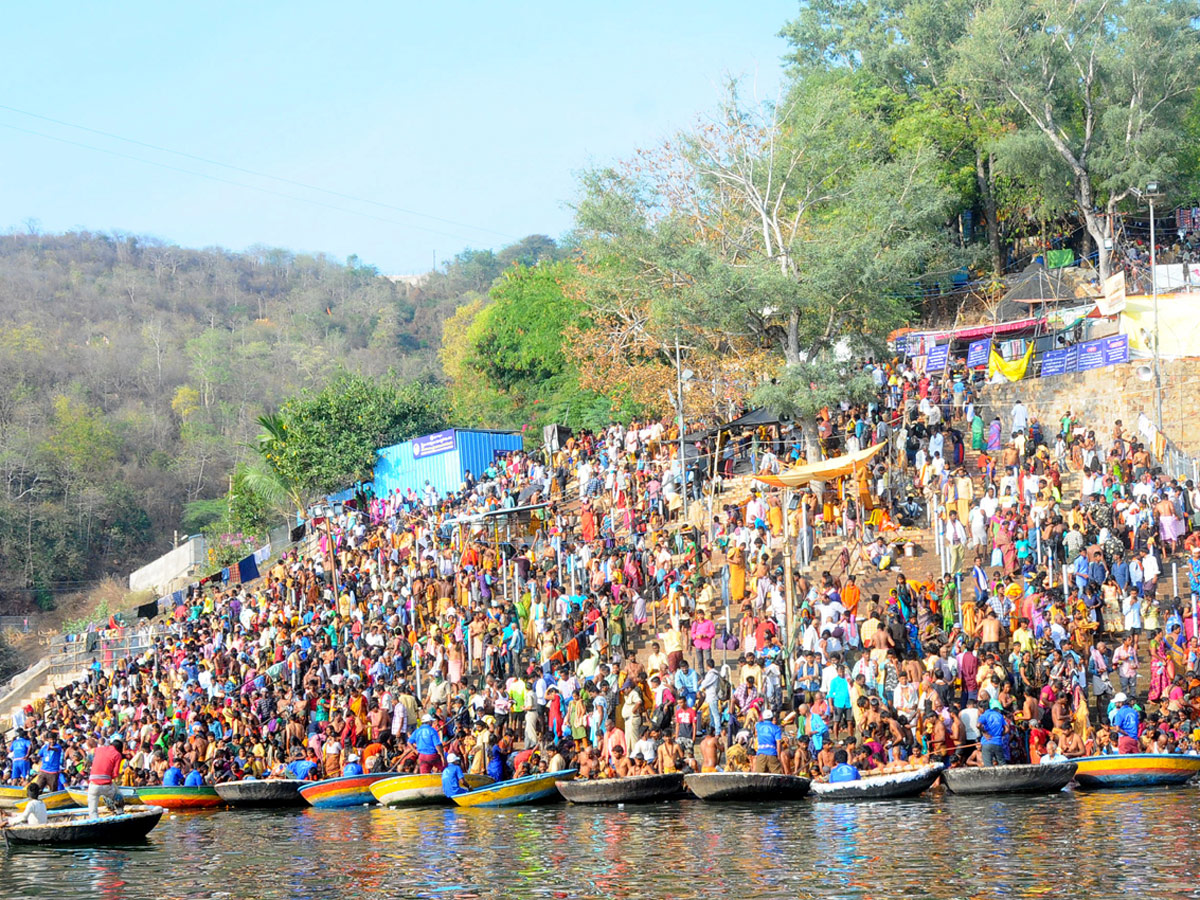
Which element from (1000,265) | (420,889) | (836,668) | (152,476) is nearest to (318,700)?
(836,668)

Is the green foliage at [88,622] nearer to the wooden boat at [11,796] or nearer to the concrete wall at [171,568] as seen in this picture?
the concrete wall at [171,568]

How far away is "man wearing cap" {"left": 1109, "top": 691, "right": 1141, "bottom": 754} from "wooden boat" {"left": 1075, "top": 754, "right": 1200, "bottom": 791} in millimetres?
628

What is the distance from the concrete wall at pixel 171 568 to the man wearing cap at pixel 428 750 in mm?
34621

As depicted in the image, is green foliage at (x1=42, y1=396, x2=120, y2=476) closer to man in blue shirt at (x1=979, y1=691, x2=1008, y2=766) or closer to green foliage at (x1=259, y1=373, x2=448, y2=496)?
green foliage at (x1=259, y1=373, x2=448, y2=496)

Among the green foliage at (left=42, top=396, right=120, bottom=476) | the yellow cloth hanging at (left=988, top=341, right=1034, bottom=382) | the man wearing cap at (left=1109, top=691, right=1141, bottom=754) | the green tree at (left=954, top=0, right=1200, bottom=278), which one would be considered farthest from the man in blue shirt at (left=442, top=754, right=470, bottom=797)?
the green foliage at (left=42, top=396, right=120, bottom=476)

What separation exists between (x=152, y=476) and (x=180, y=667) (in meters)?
44.4

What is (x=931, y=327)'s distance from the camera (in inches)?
1853

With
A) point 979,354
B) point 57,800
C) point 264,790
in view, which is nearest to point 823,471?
point 264,790

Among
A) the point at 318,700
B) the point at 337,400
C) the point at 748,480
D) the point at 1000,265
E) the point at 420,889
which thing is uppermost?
the point at 1000,265

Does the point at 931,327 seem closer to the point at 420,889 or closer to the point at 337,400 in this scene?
the point at 337,400

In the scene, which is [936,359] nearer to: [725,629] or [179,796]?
[725,629]

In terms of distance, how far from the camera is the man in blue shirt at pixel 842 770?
19453mm

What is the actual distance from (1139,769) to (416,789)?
10.9 m

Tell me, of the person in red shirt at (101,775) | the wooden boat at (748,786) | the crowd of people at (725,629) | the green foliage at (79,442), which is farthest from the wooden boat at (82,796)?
the green foliage at (79,442)
